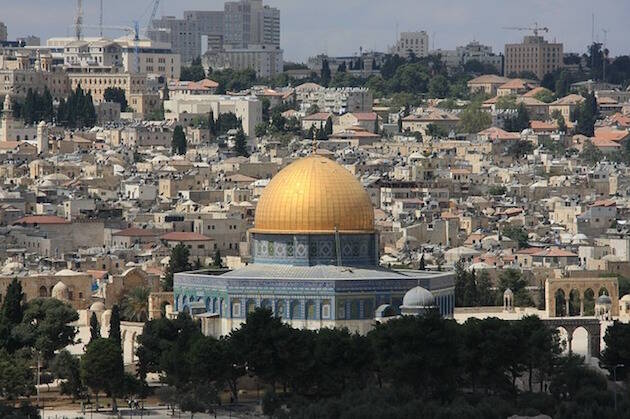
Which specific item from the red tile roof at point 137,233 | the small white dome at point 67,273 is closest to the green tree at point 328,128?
the red tile roof at point 137,233

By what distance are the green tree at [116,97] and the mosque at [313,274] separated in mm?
72599

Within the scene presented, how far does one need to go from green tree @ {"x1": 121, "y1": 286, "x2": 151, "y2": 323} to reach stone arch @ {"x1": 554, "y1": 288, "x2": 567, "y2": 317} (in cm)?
926

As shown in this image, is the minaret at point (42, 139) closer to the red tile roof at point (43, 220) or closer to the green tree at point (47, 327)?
the red tile roof at point (43, 220)

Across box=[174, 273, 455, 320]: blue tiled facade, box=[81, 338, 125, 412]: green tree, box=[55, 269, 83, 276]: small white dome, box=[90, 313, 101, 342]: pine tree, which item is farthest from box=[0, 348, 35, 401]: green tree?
box=[55, 269, 83, 276]: small white dome

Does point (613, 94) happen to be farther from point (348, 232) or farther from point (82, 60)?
point (348, 232)

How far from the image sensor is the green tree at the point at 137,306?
65.4m

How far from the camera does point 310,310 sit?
5872 centimetres

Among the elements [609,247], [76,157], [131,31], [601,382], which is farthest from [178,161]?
[131,31]

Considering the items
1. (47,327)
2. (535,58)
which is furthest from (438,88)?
(47,327)

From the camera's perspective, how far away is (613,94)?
514 ft

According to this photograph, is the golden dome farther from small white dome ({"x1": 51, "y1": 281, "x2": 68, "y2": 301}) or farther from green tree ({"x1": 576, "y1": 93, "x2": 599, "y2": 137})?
green tree ({"x1": 576, "y1": 93, "x2": 599, "y2": 137})

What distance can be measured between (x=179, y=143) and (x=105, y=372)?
60.9m

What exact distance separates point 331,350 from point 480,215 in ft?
136

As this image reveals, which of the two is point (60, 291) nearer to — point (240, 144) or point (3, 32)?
point (240, 144)
